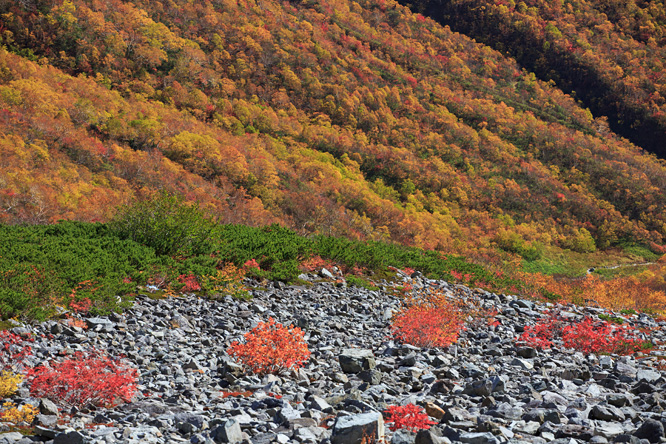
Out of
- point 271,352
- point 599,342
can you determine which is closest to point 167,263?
point 271,352

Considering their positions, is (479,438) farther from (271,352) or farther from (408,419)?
(271,352)

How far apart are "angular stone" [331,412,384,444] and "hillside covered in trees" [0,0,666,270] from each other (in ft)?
56.6

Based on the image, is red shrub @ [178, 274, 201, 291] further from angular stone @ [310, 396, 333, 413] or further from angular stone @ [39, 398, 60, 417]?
angular stone @ [310, 396, 333, 413]

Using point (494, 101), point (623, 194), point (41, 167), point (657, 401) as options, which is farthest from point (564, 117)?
point (657, 401)

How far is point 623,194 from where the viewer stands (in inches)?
2466

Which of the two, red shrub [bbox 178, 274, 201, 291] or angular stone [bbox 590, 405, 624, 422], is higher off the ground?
angular stone [bbox 590, 405, 624, 422]

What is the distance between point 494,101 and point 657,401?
80.3 metres

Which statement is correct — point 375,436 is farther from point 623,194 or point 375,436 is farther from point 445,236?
point 623,194

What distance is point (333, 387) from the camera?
6.36 meters

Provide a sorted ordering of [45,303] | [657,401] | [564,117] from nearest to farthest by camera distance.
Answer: [657,401] < [45,303] < [564,117]

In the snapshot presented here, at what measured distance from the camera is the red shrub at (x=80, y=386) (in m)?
5.01

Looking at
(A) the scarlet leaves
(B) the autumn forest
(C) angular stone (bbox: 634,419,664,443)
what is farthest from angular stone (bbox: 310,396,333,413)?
(B) the autumn forest

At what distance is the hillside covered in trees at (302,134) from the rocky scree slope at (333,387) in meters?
12.4

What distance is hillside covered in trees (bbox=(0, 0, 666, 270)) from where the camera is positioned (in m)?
27.4
